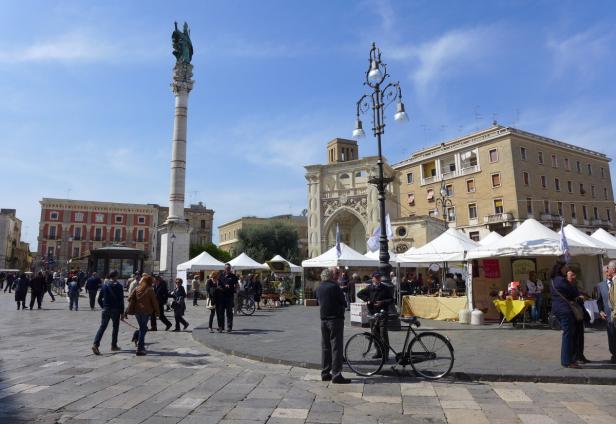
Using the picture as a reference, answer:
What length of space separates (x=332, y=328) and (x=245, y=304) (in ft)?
34.1

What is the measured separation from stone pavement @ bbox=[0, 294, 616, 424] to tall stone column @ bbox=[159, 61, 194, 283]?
68.4 ft

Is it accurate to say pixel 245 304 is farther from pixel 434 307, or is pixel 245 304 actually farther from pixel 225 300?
pixel 434 307

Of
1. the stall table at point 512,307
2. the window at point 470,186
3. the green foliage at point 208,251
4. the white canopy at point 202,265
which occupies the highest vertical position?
the window at point 470,186

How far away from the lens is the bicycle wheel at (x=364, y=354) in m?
5.91

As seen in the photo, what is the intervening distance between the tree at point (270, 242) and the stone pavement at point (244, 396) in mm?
45364

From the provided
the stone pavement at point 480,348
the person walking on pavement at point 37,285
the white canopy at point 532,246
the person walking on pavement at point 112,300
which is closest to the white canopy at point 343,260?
the stone pavement at point 480,348

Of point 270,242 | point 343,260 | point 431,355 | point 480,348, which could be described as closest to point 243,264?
point 343,260

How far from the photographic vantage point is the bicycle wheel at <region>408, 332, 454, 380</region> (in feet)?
18.5

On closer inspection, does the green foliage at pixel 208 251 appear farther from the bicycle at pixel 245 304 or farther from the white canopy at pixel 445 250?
the white canopy at pixel 445 250

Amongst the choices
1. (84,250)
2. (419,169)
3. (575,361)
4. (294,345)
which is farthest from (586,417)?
(84,250)

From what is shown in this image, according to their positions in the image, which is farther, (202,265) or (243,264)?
(243,264)

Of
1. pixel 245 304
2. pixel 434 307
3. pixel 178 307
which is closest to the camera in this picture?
pixel 178 307

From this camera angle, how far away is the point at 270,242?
52938 mm

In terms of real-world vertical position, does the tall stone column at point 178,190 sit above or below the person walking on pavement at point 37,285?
above
